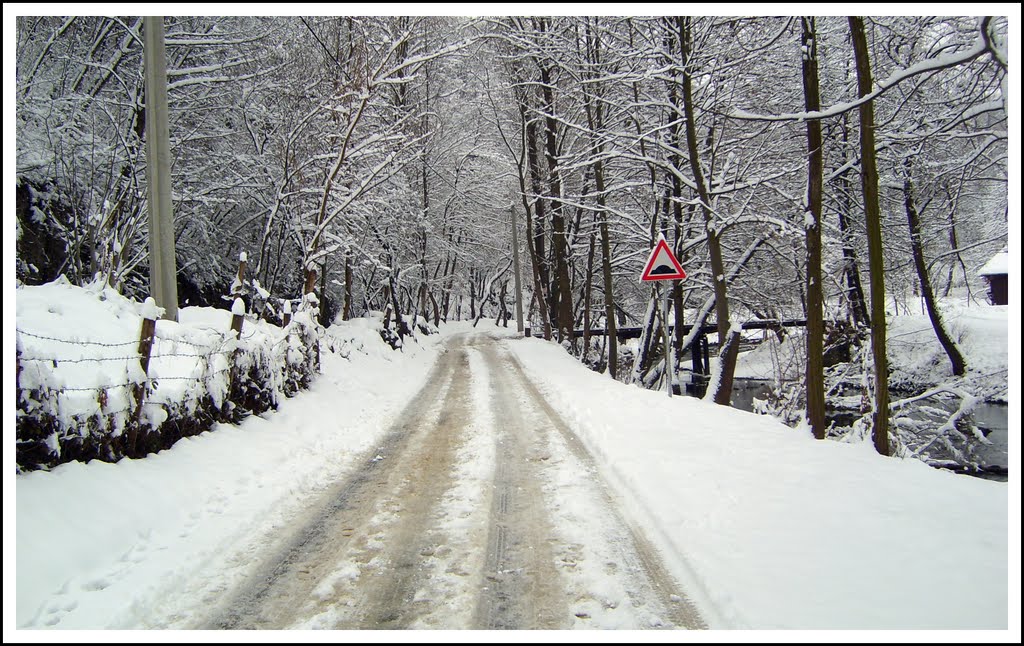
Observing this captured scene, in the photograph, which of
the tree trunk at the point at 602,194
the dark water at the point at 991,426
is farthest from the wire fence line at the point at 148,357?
the tree trunk at the point at 602,194

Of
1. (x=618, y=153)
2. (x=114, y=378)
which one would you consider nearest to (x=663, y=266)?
(x=618, y=153)

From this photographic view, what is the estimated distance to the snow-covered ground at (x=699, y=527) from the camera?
3.24 m

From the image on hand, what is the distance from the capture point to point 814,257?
8812mm

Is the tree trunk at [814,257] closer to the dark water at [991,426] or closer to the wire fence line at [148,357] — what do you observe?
the dark water at [991,426]

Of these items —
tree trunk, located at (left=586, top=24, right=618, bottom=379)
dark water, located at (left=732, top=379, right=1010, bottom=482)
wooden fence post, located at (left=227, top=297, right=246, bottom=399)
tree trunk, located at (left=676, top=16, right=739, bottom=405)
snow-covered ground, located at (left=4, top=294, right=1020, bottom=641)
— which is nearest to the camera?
snow-covered ground, located at (left=4, top=294, right=1020, bottom=641)

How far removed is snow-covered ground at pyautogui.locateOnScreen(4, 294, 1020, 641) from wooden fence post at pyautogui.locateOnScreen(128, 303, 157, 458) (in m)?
0.28

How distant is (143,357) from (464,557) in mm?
4091

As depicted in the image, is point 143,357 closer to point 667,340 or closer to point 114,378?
point 114,378

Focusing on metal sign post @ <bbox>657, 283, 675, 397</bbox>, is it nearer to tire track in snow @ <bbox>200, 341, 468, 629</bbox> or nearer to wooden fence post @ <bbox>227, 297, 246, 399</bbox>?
tire track in snow @ <bbox>200, 341, 468, 629</bbox>

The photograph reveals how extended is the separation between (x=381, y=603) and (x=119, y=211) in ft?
39.0

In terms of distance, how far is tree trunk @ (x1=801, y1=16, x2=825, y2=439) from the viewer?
28.6 ft

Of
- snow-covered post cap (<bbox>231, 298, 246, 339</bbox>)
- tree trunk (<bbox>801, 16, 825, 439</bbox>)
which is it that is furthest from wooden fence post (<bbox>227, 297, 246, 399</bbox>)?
tree trunk (<bbox>801, 16, 825, 439</bbox>)

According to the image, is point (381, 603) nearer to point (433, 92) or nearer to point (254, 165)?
point (254, 165)

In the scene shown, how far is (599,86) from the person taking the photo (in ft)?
54.1
